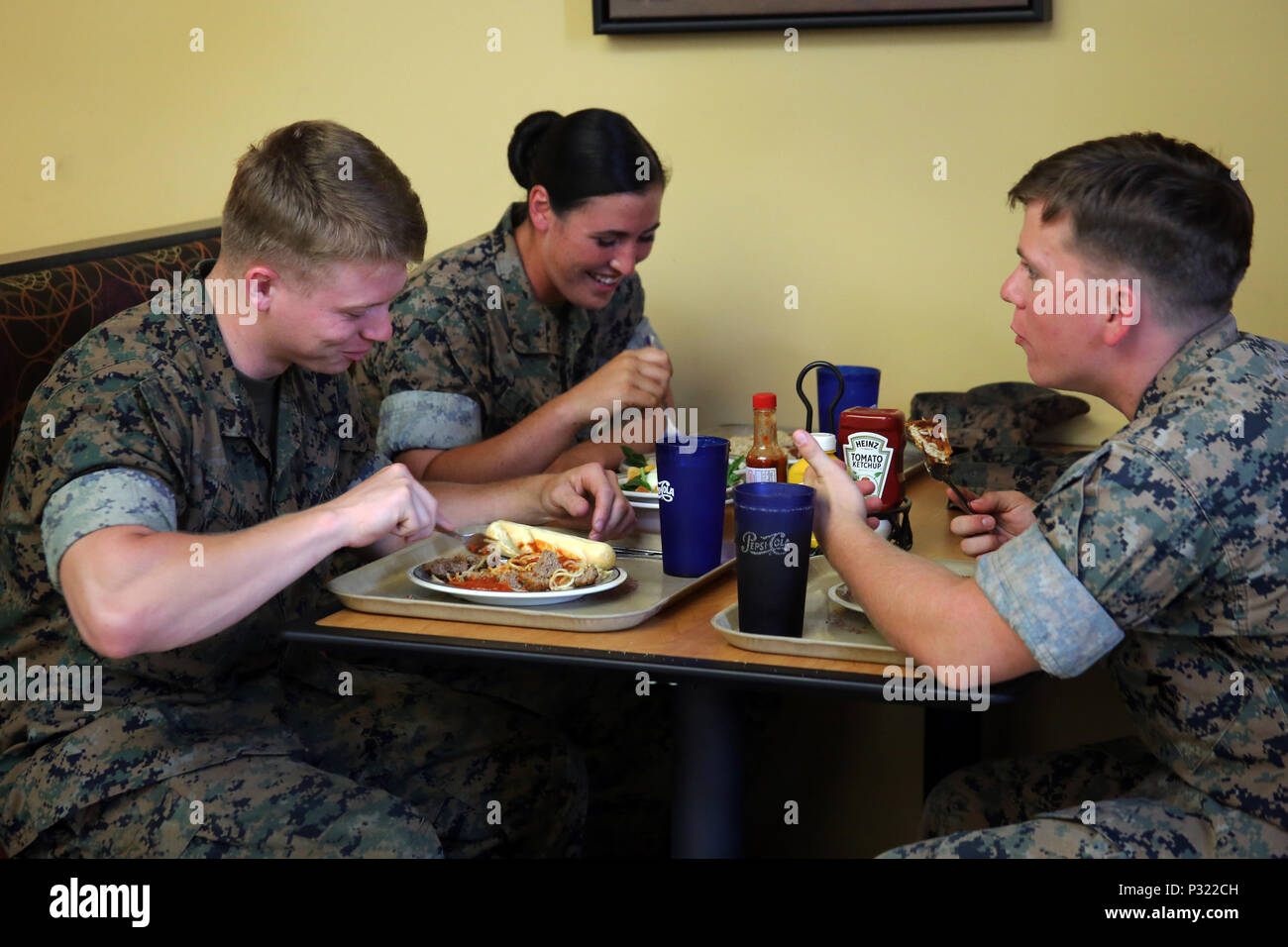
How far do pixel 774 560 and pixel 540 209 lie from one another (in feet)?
4.23

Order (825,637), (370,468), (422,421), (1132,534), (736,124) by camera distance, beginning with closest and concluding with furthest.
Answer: (1132,534) < (825,637) < (370,468) < (422,421) < (736,124)

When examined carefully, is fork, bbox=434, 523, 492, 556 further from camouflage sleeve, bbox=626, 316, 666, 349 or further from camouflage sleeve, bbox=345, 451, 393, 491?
camouflage sleeve, bbox=626, 316, 666, 349

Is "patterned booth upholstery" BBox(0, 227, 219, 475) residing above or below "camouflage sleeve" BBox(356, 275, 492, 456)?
above

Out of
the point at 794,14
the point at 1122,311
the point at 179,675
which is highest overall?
the point at 794,14

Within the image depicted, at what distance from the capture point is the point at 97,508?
1533 millimetres

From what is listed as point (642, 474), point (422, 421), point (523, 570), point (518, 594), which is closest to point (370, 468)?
point (422, 421)

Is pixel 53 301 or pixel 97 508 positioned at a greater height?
pixel 53 301

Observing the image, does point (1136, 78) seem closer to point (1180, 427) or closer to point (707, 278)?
point (707, 278)

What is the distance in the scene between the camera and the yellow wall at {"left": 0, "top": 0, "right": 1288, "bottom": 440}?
2.71m

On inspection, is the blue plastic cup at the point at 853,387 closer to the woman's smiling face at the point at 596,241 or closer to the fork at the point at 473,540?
the woman's smiling face at the point at 596,241

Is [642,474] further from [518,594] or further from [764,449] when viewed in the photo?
[518,594]

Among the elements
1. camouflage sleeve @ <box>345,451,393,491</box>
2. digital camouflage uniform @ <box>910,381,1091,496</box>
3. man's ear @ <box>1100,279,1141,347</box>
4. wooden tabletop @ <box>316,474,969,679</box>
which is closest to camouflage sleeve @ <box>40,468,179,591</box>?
wooden tabletop @ <box>316,474,969,679</box>

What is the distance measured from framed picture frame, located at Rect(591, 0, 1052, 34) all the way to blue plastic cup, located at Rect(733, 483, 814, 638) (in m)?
1.62
